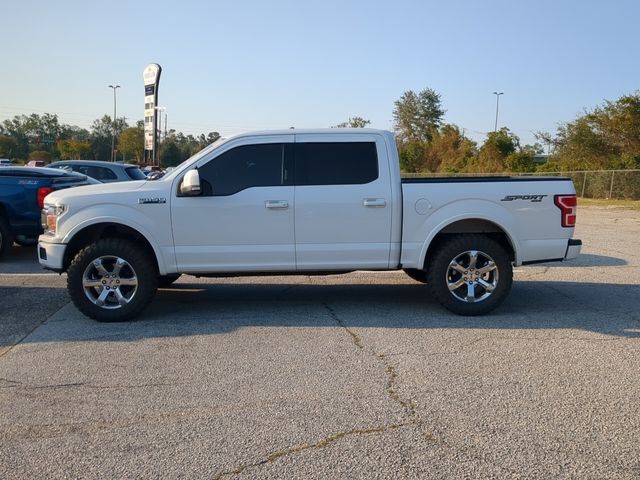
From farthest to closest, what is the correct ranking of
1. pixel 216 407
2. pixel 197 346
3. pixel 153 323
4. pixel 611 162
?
1. pixel 611 162
2. pixel 153 323
3. pixel 197 346
4. pixel 216 407

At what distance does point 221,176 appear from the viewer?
6.78 metres

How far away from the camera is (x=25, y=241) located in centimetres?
1220

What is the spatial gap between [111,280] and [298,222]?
2.17 meters

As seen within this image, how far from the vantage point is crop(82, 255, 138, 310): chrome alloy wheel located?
6676mm

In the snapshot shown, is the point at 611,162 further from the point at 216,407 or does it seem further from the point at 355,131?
the point at 216,407

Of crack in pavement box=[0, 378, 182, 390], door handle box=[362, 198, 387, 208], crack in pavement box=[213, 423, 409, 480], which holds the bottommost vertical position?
crack in pavement box=[0, 378, 182, 390]

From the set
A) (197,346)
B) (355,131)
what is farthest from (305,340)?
(355,131)

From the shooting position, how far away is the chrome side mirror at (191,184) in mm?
6482

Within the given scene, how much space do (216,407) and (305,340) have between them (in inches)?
68.5

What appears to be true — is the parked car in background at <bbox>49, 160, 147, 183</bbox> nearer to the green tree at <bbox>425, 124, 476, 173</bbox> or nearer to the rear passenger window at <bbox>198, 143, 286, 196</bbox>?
the rear passenger window at <bbox>198, 143, 286, 196</bbox>

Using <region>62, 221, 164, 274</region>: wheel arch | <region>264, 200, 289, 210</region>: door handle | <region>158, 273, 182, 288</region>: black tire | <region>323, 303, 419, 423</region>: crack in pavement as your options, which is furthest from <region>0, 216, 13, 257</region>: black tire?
<region>323, 303, 419, 423</region>: crack in pavement

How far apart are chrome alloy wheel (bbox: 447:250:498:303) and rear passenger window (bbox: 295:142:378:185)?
54.4 inches

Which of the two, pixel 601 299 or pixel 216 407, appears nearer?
pixel 216 407

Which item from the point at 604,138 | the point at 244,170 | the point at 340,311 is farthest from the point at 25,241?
the point at 604,138
